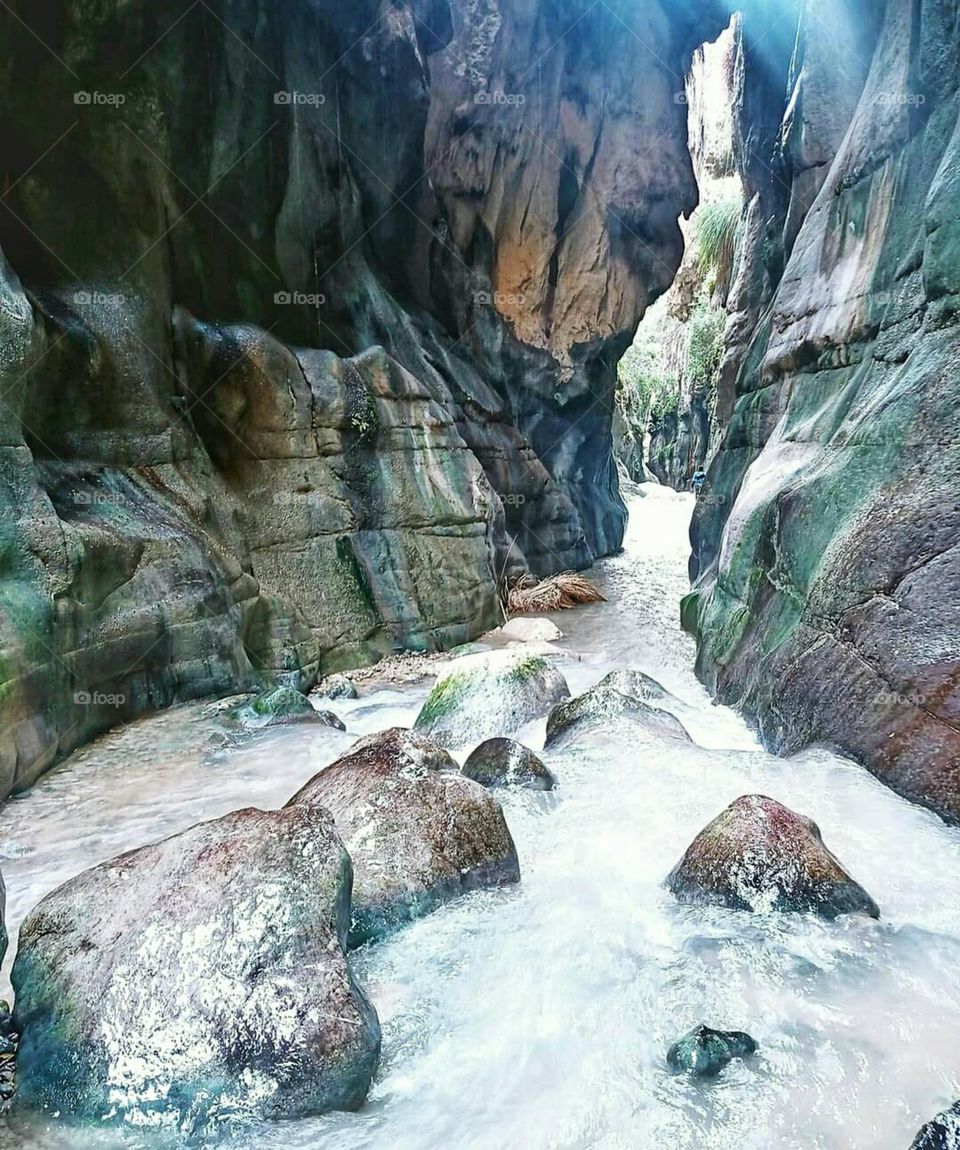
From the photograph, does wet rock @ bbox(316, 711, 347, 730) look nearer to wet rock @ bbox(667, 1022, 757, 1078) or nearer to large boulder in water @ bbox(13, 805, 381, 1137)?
large boulder in water @ bbox(13, 805, 381, 1137)

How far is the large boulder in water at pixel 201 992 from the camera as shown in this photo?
8.04 ft

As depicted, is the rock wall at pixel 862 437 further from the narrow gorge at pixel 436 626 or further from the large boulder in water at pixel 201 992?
the large boulder in water at pixel 201 992

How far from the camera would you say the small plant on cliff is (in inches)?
969

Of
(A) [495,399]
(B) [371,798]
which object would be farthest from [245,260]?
(B) [371,798]

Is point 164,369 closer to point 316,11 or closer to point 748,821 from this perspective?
point 316,11

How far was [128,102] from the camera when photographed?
24.1ft

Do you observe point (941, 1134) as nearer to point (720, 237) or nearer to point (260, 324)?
point (260, 324)

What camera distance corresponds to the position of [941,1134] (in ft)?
6.82

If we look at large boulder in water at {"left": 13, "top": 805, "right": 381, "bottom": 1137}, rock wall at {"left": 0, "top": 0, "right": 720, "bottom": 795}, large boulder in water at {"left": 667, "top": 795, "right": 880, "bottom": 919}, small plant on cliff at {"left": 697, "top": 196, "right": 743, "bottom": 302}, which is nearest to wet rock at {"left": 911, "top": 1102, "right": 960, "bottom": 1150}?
large boulder in water at {"left": 667, "top": 795, "right": 880, "bottom": 919}

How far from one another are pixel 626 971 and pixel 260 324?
25.3ft

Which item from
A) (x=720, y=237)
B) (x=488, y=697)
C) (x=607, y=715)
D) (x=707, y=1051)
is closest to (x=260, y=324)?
(x=488, y=697)

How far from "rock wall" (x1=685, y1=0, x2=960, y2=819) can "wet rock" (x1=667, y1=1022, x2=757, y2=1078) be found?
1.98 metres

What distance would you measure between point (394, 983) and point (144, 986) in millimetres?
881

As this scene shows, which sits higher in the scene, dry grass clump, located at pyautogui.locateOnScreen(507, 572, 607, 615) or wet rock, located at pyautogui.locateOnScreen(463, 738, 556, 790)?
wet rock, located at pyautogui.locateOnScreen(463, 738, 556, 790)
